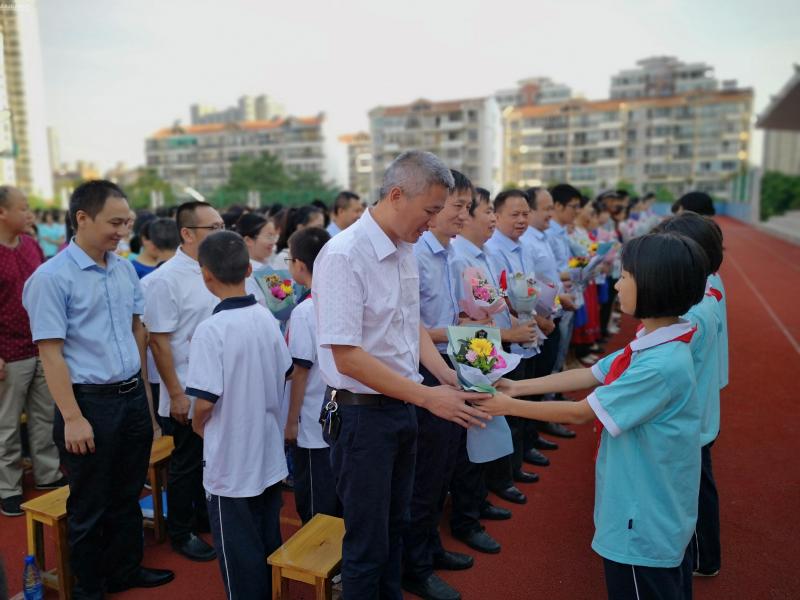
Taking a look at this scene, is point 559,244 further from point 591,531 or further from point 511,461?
point 591,531

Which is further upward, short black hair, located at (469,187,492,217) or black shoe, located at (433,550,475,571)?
short black hair, located at (469,187,492,217)

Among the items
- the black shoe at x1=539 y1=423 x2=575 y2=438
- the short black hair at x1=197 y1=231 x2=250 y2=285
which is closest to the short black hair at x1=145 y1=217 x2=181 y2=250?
the short black hair at x1=197 y1=231 x2=250 y2=285

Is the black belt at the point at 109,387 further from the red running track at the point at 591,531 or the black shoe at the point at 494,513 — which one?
the black shoe at the point at 494,513

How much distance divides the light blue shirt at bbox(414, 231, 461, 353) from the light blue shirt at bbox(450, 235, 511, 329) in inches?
4.9

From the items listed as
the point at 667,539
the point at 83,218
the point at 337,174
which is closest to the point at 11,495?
the point at 83,218

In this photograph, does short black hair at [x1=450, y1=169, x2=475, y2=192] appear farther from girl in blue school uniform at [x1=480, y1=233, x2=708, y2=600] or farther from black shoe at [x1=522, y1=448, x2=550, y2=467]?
black shoe at [x1=522, y1=448, x2=550, y2=467]

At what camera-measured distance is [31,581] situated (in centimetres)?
285

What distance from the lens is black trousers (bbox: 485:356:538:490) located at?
13.5 feet

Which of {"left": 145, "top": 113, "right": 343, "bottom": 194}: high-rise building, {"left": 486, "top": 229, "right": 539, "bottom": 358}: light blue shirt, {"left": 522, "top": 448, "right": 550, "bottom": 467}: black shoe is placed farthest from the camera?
{"left": 145, "top": 113, "right": 343, "bottom": 194}: high-rise building

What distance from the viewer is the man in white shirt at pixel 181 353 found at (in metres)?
3.31

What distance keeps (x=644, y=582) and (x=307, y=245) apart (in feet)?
7.50

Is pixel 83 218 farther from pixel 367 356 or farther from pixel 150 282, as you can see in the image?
pixel 367 356

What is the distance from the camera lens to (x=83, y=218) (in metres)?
2.78

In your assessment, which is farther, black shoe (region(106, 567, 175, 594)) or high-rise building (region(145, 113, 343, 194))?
high-rise building (region(145, 113, 343, 194))
